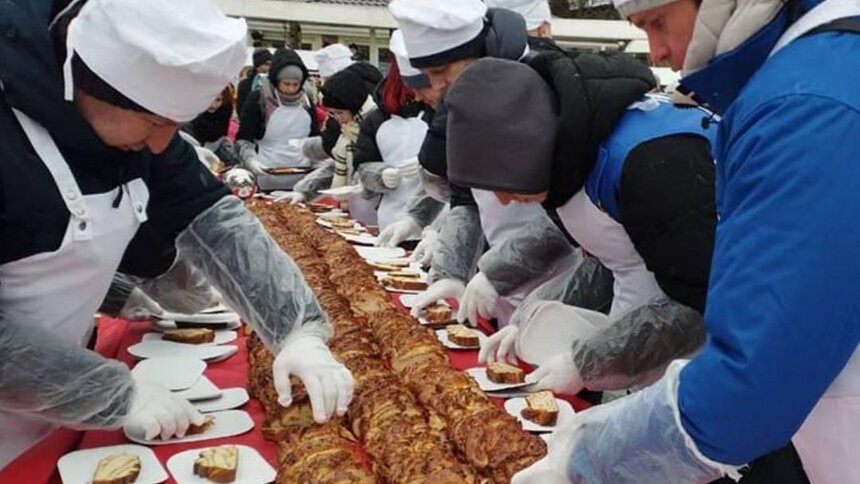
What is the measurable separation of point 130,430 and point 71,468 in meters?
0.14

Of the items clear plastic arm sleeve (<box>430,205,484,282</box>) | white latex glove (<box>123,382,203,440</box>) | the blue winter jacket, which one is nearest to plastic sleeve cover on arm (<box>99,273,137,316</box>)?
white latex glove (<box>123,382,203,440</box>)

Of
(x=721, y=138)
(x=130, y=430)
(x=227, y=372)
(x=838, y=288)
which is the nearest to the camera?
(x=838, y=288)

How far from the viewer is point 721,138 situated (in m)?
1.03

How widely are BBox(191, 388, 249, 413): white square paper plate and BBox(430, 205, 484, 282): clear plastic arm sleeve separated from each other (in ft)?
3.57

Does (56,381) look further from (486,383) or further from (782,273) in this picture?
(782,273)

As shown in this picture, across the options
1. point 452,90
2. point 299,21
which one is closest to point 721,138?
point 452,90

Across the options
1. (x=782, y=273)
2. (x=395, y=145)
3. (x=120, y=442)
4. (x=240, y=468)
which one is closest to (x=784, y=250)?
(x=782, y=273)

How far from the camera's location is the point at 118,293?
92.0 inches

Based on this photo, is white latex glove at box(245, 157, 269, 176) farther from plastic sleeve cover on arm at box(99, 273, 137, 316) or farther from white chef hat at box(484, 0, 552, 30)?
plastic sleeve cover on arm at box(99, 273, 137, 316)

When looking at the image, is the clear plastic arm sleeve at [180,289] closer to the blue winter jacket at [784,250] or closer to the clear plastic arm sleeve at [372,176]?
the blue winter jacket at [784,250]

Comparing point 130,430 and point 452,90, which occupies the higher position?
point 452,90

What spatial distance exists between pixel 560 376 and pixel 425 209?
2232 millimetres

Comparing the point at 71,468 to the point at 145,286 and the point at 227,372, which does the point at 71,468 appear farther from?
the point at 145,286

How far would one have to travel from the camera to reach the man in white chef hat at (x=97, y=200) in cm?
136
